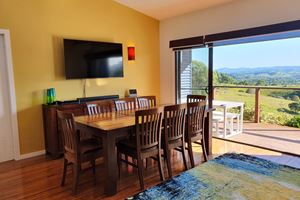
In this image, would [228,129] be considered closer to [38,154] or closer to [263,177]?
[263,177]

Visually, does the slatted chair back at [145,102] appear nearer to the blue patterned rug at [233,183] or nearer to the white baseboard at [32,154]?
the blue patterned rug at [233,183]

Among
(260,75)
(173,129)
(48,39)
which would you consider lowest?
(173,129)

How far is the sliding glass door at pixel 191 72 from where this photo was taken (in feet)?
16.5

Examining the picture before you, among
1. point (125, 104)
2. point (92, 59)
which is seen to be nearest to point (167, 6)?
point (92, 59)

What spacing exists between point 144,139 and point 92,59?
2.38 meters

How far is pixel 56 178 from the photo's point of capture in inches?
126

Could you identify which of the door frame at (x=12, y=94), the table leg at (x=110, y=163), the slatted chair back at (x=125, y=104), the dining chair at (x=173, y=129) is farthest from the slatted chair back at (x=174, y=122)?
the door frame at (x=12, y=94)

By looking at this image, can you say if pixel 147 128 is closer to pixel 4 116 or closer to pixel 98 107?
pixel 98 107

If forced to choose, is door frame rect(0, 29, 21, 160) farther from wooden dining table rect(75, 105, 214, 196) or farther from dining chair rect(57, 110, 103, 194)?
wooden dining table rect(75, 105, 214, 196)

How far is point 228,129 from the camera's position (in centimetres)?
530

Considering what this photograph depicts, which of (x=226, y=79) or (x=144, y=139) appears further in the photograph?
(x=226, y=79)

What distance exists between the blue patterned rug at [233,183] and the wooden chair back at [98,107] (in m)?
1.66

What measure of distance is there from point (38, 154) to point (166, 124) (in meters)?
2.53

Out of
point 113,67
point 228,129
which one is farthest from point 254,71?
point 113,67
